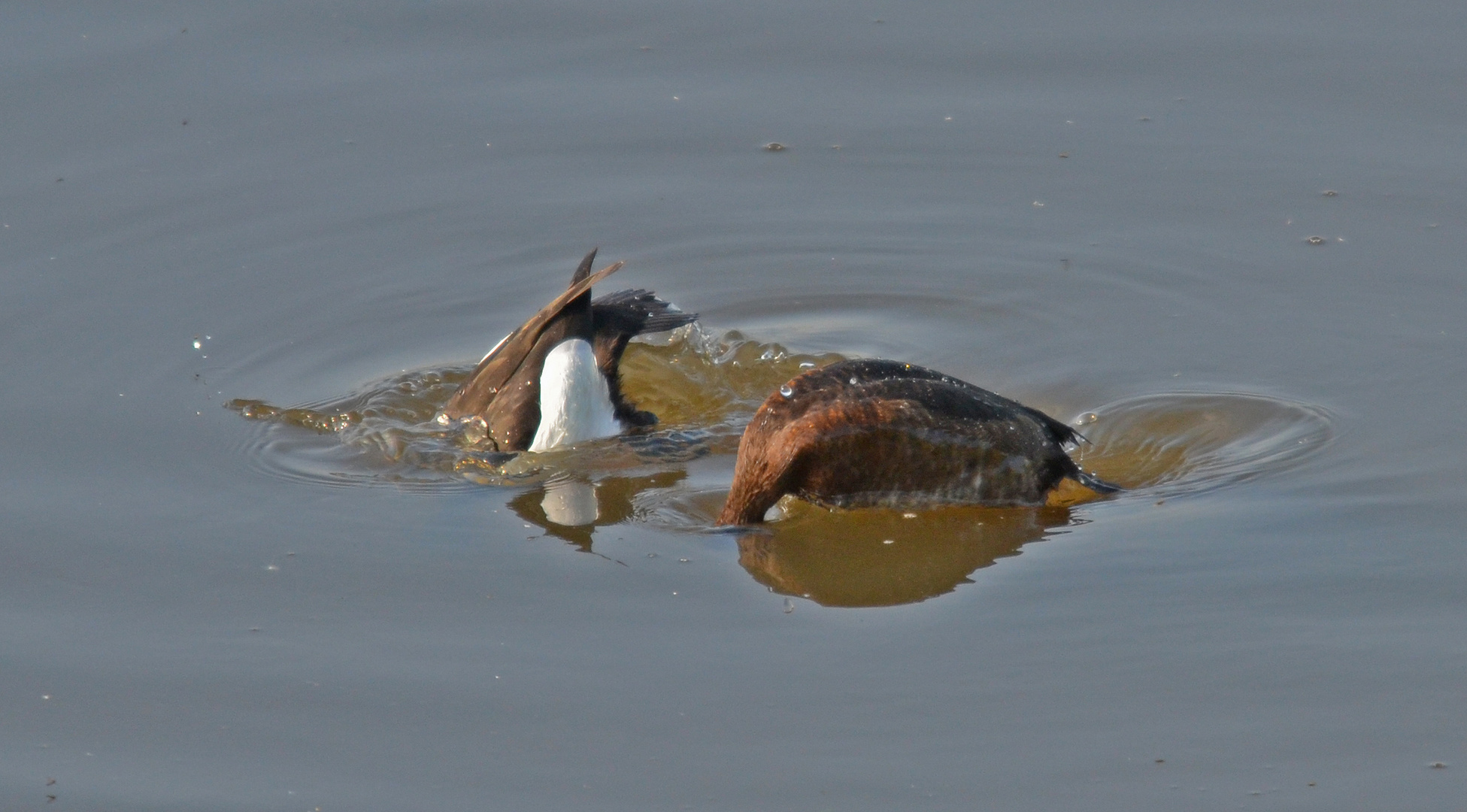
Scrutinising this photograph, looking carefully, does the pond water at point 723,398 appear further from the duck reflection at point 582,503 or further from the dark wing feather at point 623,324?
the dark wing feather at point 623,324

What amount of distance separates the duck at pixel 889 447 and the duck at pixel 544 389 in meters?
1.35

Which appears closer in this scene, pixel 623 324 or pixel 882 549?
pixel 882 549

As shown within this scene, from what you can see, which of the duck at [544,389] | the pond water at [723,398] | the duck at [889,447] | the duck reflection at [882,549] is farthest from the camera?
the duck at [544,389]

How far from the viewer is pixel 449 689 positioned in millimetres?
5207

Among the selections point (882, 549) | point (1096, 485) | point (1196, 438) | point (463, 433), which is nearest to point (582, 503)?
point (463, 433)

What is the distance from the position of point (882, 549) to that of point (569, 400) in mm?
1918

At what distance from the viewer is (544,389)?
7594 mm

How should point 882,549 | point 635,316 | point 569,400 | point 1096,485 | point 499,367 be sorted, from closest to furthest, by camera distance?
1. point 882,549
2. point 1096,485
3. point 569,400
4. point 499,367
5. point 635,316

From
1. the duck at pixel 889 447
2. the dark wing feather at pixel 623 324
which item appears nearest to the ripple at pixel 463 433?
the dark wing feather at pixel 623 324

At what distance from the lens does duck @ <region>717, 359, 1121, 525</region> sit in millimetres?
6305

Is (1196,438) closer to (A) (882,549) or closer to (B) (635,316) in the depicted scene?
(A) (882,549)

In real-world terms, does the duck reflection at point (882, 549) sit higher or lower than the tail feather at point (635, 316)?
lower

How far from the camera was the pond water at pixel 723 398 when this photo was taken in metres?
4.94

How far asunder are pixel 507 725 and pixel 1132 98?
19.8 feet
